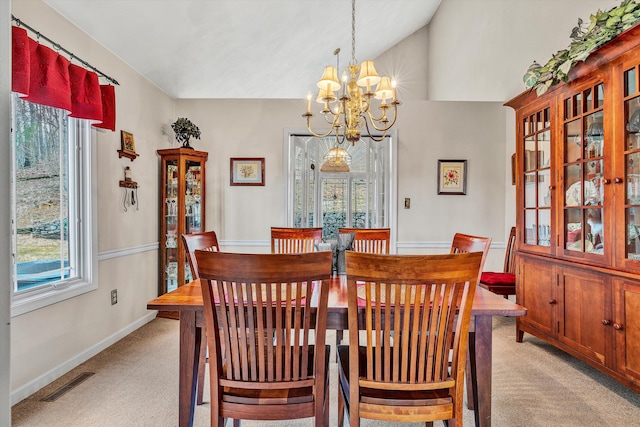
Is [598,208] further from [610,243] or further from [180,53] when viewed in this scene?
[180,53]

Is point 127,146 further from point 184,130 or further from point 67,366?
point 67,366

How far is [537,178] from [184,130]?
3.30 meters

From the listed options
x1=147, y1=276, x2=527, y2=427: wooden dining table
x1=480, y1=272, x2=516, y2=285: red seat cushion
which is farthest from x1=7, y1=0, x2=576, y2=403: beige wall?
x1=147, y1=276, x2=527, y2=427: wooden dining table

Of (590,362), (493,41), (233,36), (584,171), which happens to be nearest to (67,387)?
(233,36)

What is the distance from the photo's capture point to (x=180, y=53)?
338cm

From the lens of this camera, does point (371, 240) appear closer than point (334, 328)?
No

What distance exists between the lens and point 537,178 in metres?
2.92

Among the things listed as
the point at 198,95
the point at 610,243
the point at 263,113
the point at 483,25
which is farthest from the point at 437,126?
the point at 198,95

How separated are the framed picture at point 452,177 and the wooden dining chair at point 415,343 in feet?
10.4

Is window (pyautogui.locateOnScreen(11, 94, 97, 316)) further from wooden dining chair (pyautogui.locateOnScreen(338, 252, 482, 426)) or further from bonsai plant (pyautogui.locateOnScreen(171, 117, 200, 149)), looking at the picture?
wooden dining chair (pyautogui.locateOnScreen(338, 252, 482, 426))

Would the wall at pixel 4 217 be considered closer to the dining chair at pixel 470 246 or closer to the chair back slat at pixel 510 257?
the dining chair at pixel 470 246

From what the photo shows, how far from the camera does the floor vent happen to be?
7.16 ft

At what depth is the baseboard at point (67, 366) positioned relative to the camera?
85.2 inches

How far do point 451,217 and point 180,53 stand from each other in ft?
10.8
